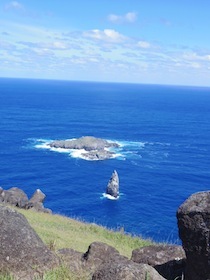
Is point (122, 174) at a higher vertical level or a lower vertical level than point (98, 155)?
lower

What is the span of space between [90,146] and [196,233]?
120 metres

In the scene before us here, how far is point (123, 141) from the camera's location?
5984 inches

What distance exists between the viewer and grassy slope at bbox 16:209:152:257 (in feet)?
73.4

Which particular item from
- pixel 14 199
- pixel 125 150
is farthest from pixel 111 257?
pixel 125 150

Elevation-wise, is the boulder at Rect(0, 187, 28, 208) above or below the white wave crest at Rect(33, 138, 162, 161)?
above

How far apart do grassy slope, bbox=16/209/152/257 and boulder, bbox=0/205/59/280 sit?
26.2 ft

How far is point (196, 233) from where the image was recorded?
1330cm

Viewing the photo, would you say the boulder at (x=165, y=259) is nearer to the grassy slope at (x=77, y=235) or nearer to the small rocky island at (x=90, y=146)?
the grassy slope at (x=77, y=235)

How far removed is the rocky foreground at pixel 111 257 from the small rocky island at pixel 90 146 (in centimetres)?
11083

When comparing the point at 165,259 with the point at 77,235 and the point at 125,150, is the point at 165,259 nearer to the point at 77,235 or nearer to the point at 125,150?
the point at 77,235

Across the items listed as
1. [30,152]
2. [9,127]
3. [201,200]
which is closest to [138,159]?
[30,152]

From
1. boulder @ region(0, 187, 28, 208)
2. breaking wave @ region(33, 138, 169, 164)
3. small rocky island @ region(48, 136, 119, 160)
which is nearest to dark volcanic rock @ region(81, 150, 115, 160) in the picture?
small rocky island @ region(48, 136, 119, 160)

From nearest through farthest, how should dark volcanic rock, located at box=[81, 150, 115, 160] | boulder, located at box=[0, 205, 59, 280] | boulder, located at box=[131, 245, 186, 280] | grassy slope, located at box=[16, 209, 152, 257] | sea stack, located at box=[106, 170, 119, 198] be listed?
boulder, located at box=[0, 205, 59, 280] → boulder, located at box=[131, 245, 186, 280] → grassy slope, located at box=[16, 209, 152, 257] → sea stack, located at box=[106, 170, 119, 198] → dark volcanic rock, located at box=[81, 150, 115, 160]

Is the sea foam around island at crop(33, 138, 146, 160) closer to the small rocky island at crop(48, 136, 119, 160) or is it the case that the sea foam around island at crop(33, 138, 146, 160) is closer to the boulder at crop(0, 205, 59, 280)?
the small rocky island at crop(48, 136, 119, 160)
